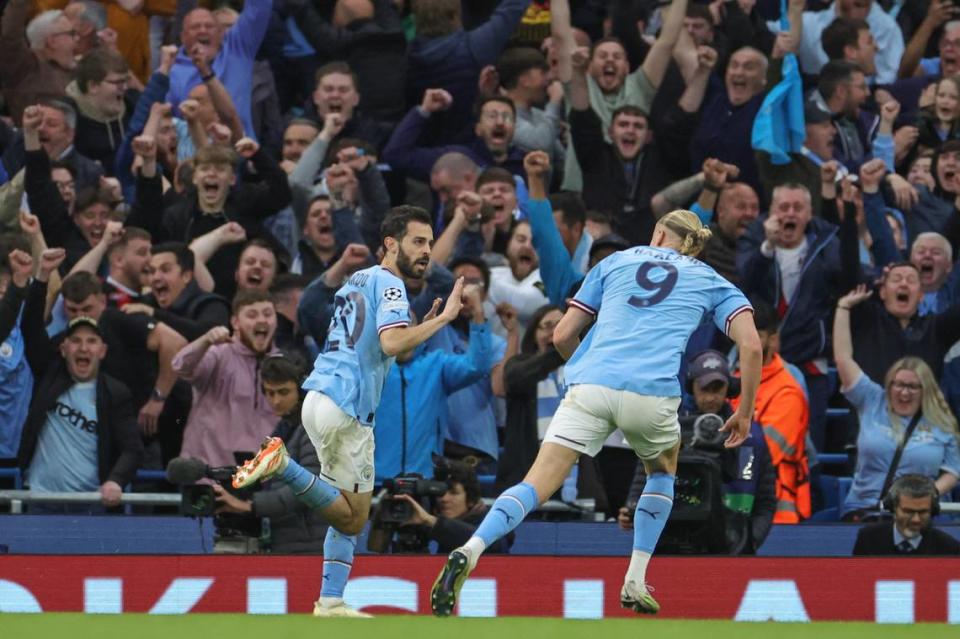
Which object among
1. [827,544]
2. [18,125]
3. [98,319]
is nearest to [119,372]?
[98,319]

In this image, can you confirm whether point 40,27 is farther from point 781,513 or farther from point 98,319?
point 781,513

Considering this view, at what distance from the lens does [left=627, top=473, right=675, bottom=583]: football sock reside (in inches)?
382

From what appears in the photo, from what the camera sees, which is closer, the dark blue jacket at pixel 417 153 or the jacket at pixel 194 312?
the jacket at pixel 194 312

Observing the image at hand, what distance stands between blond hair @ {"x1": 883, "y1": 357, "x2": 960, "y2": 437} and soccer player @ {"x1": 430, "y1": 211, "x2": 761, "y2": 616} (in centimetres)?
307

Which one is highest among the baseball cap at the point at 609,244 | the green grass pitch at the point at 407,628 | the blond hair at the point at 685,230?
the baseball cap at the point at 609,244

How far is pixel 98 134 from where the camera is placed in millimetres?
15633

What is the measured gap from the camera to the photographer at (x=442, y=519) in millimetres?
11062

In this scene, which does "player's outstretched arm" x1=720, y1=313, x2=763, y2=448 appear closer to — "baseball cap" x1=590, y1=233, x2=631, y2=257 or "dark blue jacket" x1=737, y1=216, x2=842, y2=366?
"baseball cap" x1=590, y1=233, x2=631, y2=257

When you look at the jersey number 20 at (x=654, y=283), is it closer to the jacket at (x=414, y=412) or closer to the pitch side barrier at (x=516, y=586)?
the pitch side barrier at (x=516, y=586)

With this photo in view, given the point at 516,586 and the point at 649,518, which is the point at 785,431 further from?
the point at 649,518

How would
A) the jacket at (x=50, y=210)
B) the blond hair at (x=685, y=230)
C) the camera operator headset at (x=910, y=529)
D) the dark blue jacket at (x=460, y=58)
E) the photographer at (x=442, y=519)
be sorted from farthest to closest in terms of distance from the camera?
the dark blue jacket at (x=460, y=58)
the jacket at (x=50, y=210)
the camera operator headset at (x=910, y=529)
the photographer at (x=442, y=519)
the blond hair at (x=685, y=230)

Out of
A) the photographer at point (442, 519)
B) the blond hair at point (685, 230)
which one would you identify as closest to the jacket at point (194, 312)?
the photographer at point (442, 519)

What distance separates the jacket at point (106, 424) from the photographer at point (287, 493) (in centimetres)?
113

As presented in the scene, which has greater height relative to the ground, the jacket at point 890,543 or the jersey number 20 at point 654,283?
the jersey number 20 at point 654,283
